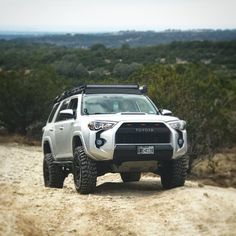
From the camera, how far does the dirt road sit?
8664mm

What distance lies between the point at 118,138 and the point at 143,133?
457 millimetres

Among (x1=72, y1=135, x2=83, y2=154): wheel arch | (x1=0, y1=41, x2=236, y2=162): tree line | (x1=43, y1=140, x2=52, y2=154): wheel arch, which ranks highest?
(x1=72, y1=135, x2=83, y2=154): wheel arch

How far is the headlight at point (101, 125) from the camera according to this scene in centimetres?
1102

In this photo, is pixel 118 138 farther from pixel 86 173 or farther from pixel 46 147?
pixel 46 147

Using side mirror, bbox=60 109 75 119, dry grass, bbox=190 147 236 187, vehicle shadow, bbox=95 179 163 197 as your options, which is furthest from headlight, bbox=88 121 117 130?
dry grass, bbox=190 147 236 187

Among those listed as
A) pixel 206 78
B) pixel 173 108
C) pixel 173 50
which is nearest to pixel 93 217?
pixel 173 108

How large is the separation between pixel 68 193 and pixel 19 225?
2908 mm

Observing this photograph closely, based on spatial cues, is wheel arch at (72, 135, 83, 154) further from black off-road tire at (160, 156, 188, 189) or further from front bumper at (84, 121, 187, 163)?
black off-road tire at (160, 156, 188, 189)

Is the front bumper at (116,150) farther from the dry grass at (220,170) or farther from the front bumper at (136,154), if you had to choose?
the dry grass at (220,170)

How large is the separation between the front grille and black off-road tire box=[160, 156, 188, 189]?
62cm

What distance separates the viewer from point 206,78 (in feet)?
93.9

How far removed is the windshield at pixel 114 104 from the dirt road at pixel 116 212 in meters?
1.54

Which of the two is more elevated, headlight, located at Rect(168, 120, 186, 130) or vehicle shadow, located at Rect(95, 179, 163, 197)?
headlight, located at Rect(168, 120, 186, 130)

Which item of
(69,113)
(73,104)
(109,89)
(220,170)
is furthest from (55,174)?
(220,170)
